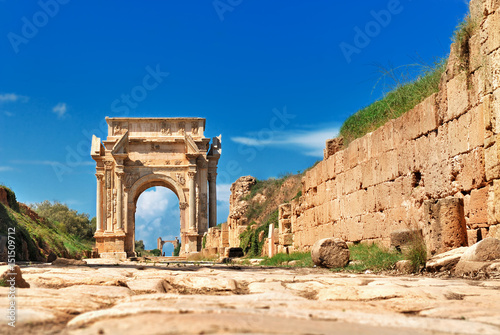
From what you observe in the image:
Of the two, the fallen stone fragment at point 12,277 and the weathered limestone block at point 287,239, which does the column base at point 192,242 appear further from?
the fallen stone fragment at point 12,277

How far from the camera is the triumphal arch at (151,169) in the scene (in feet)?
113

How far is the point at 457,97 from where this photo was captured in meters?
7.67

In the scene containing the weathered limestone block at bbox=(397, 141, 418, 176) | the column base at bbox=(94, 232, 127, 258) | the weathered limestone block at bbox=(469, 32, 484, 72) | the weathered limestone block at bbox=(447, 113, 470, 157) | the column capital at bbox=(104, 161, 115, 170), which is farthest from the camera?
the column capital at bbox=(104, 161, 115, 170)

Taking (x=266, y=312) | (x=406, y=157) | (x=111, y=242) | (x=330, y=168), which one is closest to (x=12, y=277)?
(x=266, y=312)

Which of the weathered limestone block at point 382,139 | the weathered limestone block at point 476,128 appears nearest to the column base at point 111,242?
the weathered limestone block at point 382,139

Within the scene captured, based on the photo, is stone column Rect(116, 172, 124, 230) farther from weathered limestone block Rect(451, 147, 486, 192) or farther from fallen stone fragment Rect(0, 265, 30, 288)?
fallen stone fragment Rect(0, 265, 30, 288)

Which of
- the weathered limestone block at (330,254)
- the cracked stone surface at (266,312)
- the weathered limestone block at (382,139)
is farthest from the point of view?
the weathered limestone block at (382,139)

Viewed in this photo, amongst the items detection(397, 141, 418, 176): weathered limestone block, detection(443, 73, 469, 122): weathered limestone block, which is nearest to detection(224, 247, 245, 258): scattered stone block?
detection(397, 141, 418, 176): weathered limestone block

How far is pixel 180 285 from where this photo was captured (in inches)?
215

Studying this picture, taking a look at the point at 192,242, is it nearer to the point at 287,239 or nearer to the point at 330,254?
the point at 287,239

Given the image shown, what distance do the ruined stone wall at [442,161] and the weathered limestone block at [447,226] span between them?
0.04ft

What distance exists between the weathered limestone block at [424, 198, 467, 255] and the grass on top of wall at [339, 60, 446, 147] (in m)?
2.48

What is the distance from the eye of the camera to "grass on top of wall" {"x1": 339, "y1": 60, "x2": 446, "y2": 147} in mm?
9347

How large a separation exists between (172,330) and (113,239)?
106 feet
